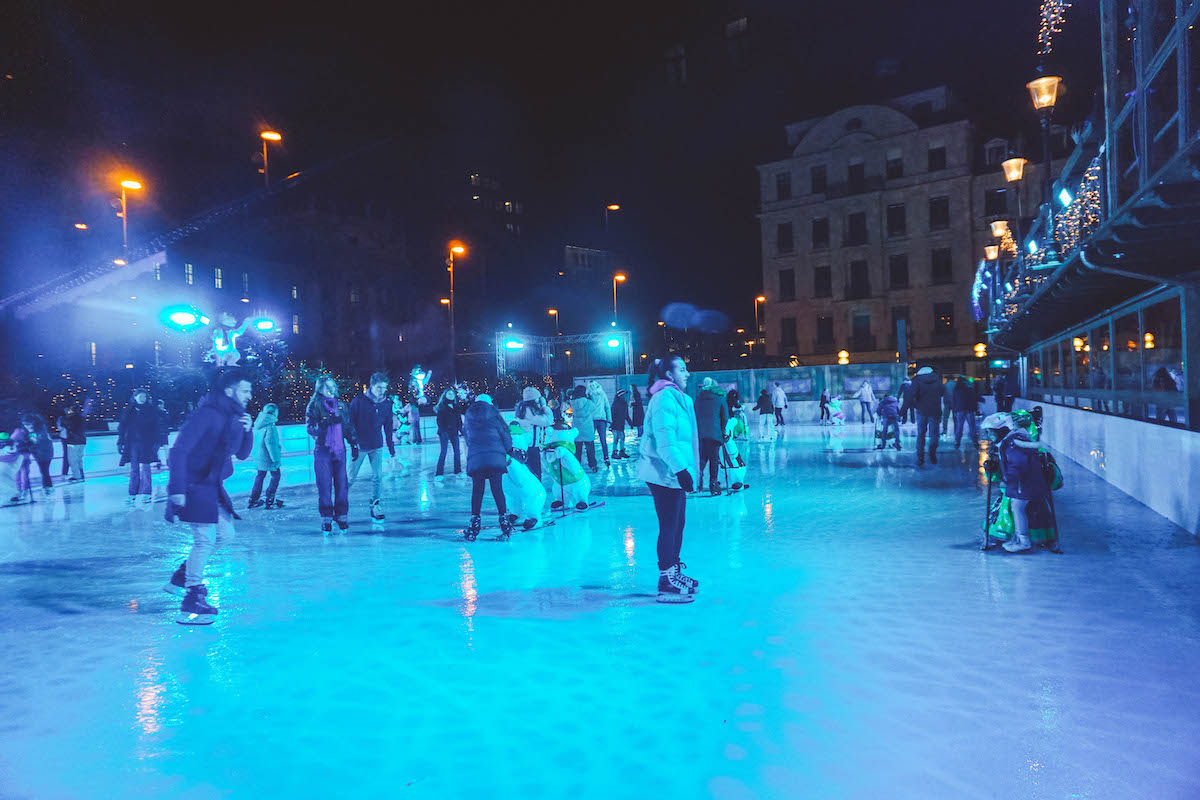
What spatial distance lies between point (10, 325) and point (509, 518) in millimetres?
25351

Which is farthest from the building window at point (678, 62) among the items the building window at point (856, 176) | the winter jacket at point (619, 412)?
the building window at point (856, 176)

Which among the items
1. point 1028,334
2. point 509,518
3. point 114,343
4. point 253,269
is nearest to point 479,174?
point 253,269

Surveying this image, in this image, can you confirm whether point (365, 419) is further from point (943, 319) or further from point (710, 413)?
point (943, 319)

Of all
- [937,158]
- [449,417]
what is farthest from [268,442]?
[937,158]

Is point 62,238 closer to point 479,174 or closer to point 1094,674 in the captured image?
point 1094,674

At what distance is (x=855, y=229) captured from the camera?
48.0 m

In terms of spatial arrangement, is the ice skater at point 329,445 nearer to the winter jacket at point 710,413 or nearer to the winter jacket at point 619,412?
the winter jacket at point 710,413

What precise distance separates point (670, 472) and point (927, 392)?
35.1 ft

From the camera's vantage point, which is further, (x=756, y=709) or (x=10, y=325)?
(x=10, y=325)

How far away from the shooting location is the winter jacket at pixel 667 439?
5.85m

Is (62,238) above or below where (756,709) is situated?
above

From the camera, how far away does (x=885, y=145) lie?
4622cm

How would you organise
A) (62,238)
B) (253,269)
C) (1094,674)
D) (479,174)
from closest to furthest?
(1094,674) < (62,238) < (253,269) < (479,174)

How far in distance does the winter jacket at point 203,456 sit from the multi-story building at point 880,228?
138 feet
